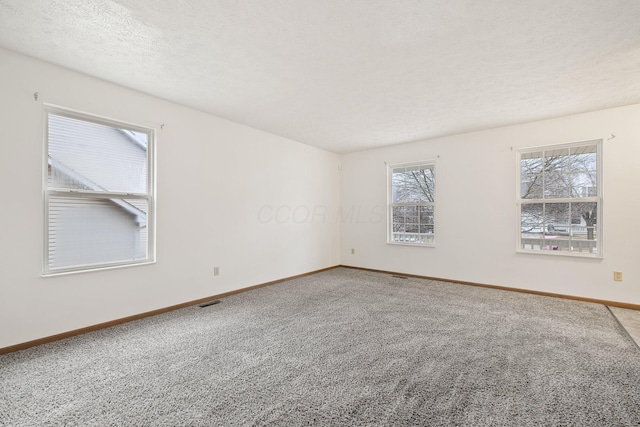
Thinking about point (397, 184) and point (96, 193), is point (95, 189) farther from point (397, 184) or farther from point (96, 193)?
point (397, 184)

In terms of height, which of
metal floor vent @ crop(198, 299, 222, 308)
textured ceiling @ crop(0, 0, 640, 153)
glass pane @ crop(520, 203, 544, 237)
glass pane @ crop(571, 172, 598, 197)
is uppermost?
textured ceiling @ crop(0, 0, 640, 153)

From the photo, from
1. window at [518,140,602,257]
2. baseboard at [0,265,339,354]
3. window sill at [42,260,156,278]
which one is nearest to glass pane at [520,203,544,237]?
window at [518,140,602,257]

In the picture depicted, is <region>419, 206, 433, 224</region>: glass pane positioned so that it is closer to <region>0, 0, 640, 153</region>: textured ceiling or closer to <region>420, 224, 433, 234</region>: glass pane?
<region>420, 224, 433, 234</region>: glass pane

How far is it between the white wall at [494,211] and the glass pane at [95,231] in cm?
392

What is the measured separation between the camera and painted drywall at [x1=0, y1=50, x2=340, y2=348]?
239 cm

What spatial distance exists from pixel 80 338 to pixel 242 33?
2982 mm

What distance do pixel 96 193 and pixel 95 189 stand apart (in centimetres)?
4

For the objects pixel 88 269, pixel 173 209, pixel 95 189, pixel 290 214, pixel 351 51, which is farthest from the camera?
pixel 290 214

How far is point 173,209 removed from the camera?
343cm

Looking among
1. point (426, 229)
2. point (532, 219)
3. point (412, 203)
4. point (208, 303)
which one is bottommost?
point (208, 303)

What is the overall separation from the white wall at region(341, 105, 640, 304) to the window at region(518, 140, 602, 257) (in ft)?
0.35

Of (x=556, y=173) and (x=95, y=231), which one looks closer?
(x=95, y=231)

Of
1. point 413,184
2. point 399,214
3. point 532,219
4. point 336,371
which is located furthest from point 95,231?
point 532,219

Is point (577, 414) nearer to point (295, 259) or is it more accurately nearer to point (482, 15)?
point (482, 15)
